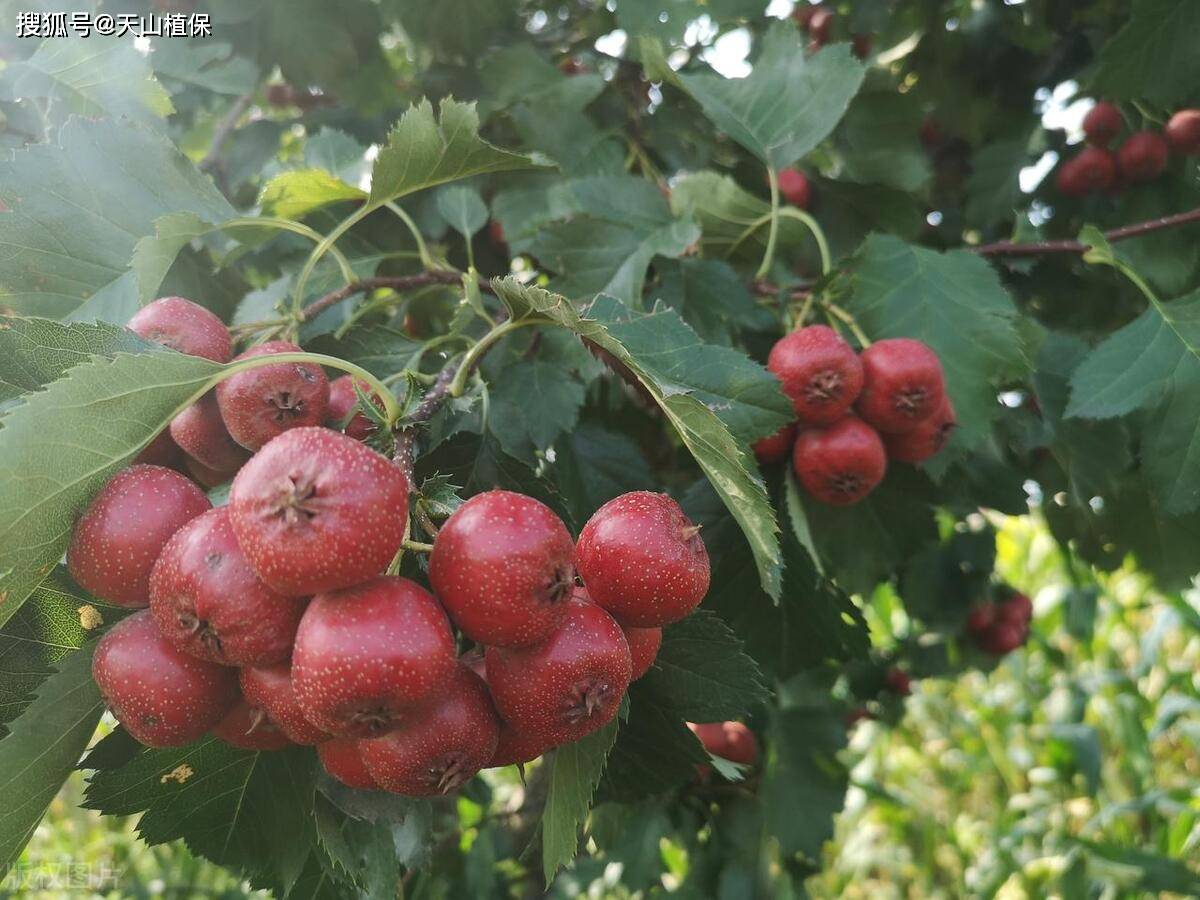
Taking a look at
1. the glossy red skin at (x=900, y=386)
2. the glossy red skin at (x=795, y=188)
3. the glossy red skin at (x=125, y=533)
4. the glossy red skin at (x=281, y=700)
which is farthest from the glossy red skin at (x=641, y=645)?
the glossy red skin at (x=795, y=188)

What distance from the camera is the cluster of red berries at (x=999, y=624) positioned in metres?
2.56

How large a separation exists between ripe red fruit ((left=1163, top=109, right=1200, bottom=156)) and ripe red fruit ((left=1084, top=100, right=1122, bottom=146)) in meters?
0.12

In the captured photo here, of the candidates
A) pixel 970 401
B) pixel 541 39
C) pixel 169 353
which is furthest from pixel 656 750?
pixel 541 39

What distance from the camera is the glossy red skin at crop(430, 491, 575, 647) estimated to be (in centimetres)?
61

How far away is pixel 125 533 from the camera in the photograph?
0.66 metres

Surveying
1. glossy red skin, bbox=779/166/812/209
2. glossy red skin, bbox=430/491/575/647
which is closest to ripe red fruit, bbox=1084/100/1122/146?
glossy red skin, bbox=779/166/812/209

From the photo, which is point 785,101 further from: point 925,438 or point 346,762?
point 346,762

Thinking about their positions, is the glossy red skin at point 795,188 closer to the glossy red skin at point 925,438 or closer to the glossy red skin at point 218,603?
the glossy red skin at point 925,438

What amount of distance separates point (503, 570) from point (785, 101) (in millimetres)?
1086

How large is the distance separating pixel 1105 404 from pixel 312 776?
3.63 feet

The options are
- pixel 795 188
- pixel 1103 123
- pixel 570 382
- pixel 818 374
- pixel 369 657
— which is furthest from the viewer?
pixel 1103 123

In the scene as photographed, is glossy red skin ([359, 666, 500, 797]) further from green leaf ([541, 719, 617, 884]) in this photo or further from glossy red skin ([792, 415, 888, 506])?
glossy red skin ([792, 415, 888, 506])

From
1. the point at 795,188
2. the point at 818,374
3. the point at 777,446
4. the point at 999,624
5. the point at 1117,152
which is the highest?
the point at 818,374

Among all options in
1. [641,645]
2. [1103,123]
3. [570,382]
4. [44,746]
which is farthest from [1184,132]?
[44,746]
